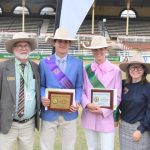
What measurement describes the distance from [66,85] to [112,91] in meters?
0.55

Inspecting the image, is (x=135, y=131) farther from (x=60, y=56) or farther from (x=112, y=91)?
(x=60, y=56)

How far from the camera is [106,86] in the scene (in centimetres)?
502

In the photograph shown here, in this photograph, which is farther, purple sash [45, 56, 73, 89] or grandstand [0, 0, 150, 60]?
grandstand [0, 0, 150, 60]

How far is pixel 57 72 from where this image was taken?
5.00 metres

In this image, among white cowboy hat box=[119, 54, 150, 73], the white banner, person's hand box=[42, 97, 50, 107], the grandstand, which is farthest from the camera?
the grandstand

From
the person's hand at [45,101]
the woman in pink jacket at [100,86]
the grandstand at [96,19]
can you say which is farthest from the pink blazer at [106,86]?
the grandstand at [96,19]

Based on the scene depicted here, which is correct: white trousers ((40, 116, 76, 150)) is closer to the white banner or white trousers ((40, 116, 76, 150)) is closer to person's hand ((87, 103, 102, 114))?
person's hand ((87, 103, 102, 114))

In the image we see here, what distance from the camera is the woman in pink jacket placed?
5.02 m

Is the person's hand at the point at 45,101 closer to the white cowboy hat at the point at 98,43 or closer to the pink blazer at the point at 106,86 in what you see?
the pink blazer at the point at 106,86

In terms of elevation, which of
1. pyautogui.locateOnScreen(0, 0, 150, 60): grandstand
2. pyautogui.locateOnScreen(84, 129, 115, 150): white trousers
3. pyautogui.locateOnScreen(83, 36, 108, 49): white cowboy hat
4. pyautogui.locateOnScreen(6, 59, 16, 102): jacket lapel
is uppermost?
pyautogui.locateOnScreen(0, 0, 150, 60): grandstand

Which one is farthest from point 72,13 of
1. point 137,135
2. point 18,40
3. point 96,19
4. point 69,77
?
point 96,19

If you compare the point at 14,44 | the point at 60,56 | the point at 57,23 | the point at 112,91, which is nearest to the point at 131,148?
the point at 112,91

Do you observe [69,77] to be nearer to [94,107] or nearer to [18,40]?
[94,107]

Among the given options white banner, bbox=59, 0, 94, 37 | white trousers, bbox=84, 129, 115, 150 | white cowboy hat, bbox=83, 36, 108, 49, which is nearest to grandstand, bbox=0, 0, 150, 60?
white banner, bbox=59, 0, 94, 37
